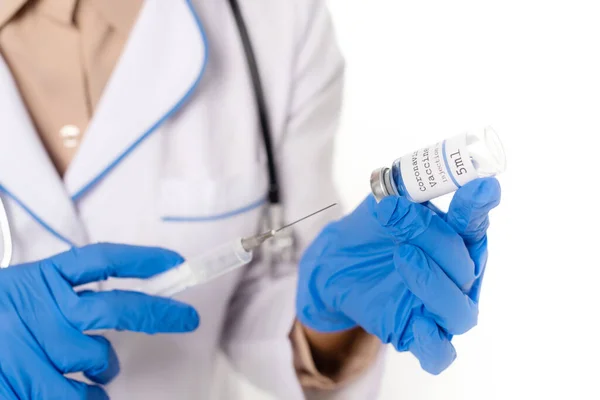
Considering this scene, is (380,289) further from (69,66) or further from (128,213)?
(69,66)

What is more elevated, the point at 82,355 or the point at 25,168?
the point at 25,168

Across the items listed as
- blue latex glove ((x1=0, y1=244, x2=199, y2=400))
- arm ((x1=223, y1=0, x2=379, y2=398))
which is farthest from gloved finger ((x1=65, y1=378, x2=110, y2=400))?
arm ((x1=223, y1=0, x2=379, y2=398))

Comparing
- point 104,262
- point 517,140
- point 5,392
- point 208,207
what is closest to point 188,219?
point 208,207

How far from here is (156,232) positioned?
0.69m

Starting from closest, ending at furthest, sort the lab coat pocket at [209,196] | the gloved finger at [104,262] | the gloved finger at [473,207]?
the gloved finger at [473,207], the gloved finger at [104,262], the lab coat pocket at [209,196]

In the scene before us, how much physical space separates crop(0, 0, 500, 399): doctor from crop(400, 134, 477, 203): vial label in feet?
0.06

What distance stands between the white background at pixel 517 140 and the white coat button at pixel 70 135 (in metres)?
0.44

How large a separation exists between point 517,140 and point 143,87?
0.46 meters

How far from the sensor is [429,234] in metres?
0.52

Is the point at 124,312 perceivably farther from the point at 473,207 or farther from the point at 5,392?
the point at 473,207

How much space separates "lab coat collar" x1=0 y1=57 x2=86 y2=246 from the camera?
24.1 inches

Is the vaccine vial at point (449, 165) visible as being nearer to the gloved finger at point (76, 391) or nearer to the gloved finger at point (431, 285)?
the gloved finger at point (431, 285)

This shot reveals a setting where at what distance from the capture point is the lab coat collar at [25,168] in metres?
0.61

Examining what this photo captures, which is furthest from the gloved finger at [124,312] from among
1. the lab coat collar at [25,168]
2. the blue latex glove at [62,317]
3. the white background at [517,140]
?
the white background at [517,140]
